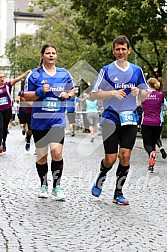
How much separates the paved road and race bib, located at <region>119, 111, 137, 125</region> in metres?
0.95

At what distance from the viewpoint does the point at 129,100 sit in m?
7.71

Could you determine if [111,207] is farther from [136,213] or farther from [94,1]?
[94,1]

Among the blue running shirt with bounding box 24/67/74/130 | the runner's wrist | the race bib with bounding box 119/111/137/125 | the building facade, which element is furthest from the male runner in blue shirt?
the building facade

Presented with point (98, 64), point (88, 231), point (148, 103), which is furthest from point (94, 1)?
point (88, 231)

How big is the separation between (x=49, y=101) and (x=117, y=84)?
860 millimetres

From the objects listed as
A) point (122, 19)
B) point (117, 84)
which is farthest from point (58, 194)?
point (122, 19)

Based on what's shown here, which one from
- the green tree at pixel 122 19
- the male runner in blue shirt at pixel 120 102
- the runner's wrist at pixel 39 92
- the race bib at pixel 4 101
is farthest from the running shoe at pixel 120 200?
the green tree at pixel 122 19

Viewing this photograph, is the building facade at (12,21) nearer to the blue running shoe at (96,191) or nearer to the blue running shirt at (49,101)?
the blue running shirt at (49,101)

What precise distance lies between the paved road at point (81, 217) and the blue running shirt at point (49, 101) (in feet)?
2.99

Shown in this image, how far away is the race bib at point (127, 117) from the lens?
764 centimetres

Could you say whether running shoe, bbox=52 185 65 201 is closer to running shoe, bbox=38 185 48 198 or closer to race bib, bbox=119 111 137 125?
running shoe, bbox=38 185 48 198

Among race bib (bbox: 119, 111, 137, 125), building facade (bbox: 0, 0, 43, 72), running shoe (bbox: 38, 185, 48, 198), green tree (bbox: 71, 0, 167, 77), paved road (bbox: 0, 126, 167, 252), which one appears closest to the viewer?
paved road (bbox: 0, 126, 167, 252)

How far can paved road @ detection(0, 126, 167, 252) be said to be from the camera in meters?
5.62

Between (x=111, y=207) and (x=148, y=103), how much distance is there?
5.72 metres
